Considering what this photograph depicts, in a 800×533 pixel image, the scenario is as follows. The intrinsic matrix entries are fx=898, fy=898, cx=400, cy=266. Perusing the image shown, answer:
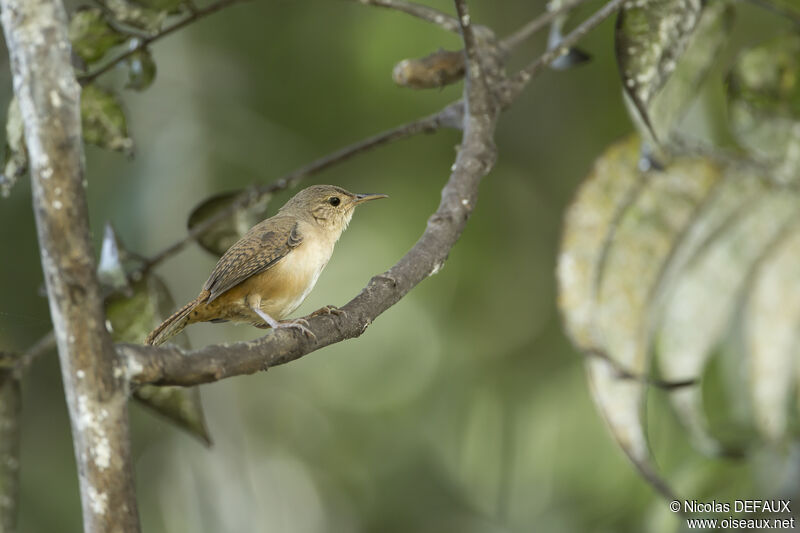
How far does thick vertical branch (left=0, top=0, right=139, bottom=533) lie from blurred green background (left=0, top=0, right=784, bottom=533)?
7.63ft

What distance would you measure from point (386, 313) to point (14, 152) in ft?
7.29

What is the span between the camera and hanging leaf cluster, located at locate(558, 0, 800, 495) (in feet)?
6.45

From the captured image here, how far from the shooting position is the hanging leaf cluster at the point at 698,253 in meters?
1.97

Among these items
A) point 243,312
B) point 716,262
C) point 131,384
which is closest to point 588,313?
point 716,262

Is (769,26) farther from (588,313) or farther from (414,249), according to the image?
(414,249)

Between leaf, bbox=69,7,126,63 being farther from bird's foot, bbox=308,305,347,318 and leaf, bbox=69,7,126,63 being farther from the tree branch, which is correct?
bird's foot, bbox=308,305,347,318

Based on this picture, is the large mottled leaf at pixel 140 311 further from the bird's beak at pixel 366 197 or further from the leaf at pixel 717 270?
the leaf at pixel 717 270

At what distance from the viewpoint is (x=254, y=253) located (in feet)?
5.52

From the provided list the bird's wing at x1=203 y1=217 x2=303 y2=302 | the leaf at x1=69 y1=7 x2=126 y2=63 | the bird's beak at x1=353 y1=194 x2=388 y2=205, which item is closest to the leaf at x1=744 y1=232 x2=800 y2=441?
the bird's beak at x1=353 y1=194 x2=388 y2=205

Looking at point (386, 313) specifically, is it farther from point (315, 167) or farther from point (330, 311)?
point (330, 311)

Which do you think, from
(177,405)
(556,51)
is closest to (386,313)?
(177,405)

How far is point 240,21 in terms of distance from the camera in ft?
12.3

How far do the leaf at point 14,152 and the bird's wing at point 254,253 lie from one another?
0.40 metres

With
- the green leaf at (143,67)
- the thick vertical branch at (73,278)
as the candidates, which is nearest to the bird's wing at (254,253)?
the green leaf at (143,67)
